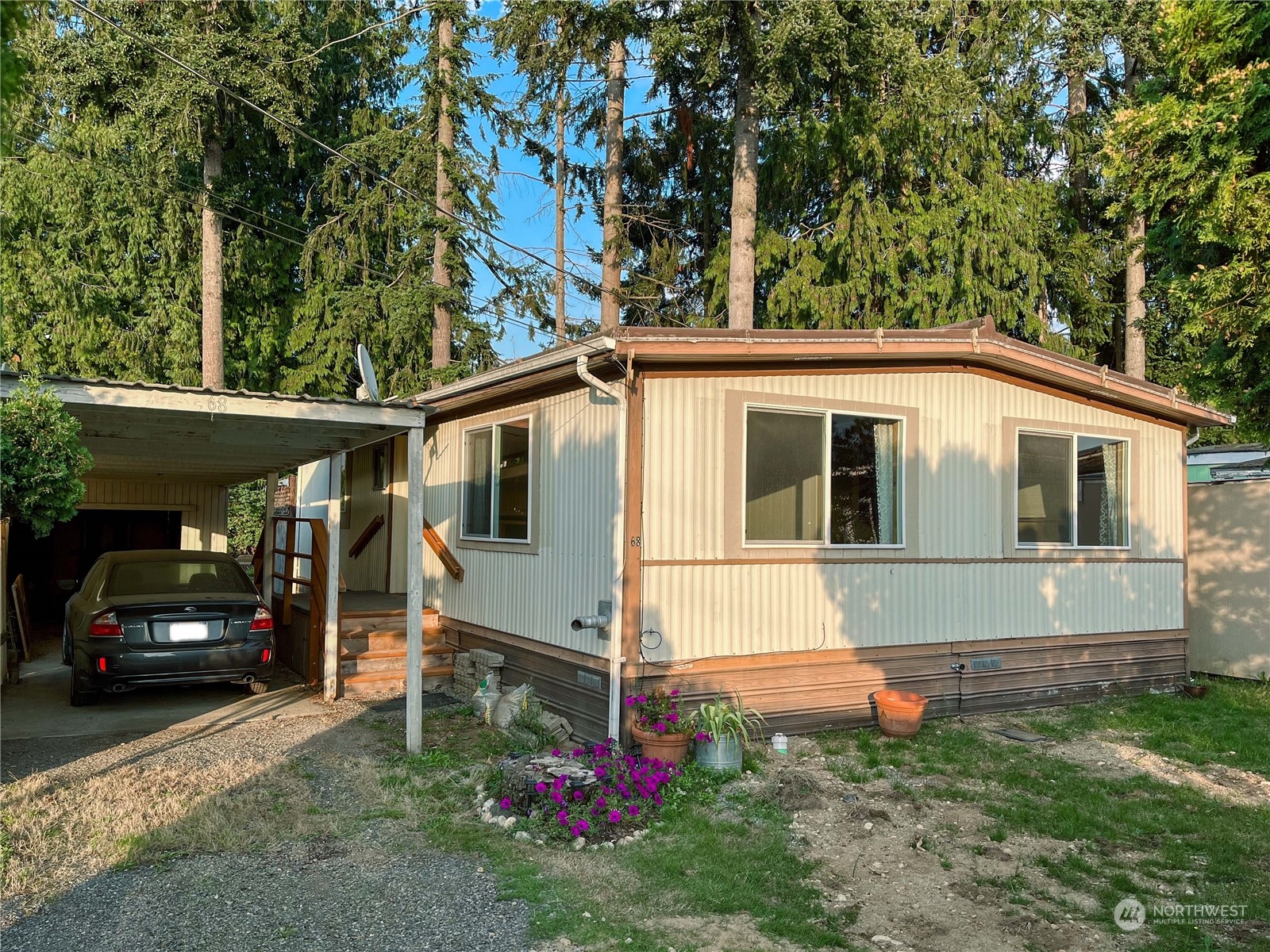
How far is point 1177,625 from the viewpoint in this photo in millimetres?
9578

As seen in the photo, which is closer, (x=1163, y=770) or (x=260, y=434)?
(x=1163, y=770)

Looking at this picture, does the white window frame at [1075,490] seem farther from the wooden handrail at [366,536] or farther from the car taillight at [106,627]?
the car taillight at [106,627]

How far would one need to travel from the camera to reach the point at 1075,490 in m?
8.72

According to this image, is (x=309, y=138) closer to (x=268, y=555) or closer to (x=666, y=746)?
(x=268, y=555)

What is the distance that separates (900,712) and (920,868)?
2471mm

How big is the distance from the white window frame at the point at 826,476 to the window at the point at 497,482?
6.75 ft

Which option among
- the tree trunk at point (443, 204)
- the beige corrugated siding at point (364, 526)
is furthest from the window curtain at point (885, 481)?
the tree trunk at point (443, 204)

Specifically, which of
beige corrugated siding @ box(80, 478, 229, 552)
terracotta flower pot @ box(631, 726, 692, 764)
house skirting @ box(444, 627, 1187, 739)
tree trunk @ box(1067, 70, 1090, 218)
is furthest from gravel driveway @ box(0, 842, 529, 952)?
tree trunk @ box(1067, 70, 1090, 218)

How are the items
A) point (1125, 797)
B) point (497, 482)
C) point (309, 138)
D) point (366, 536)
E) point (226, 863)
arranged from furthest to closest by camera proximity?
point (309, 138) → point (366, 536) → point (497, 482) → point (1125, 797) → point (226, 863)

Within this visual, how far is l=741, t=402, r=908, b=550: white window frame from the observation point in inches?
266

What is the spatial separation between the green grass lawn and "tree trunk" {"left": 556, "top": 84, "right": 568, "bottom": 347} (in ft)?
42.7

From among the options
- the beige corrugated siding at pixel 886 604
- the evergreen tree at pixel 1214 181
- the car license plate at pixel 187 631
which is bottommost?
the car license plate at pixel 187 631

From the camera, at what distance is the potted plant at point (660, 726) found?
19.6ft

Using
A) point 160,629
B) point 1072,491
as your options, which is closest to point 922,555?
point 1072,491
